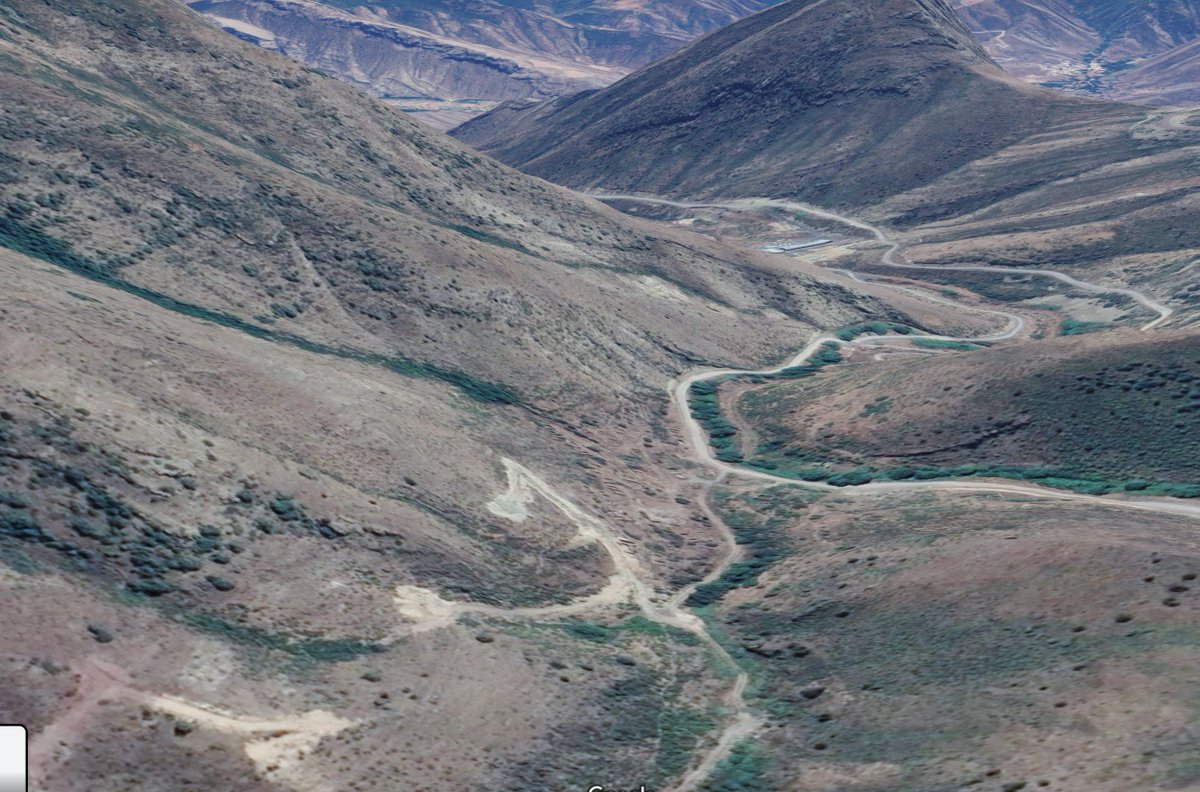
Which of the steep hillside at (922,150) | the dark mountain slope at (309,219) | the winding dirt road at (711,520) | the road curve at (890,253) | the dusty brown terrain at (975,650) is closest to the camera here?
the dusty brown terrain at (975,650)

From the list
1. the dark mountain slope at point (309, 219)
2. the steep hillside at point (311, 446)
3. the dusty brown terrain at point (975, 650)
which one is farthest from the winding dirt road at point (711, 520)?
the dark mountain slope at point (309, 219)

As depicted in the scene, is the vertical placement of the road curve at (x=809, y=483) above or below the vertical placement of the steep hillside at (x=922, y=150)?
below

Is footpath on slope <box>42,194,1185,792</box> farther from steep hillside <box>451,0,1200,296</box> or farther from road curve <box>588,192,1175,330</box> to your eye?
steep hillside <box>451,0,1200,296</box>

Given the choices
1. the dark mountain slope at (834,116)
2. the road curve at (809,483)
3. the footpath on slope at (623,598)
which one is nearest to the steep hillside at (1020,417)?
the road curve at (809,483)

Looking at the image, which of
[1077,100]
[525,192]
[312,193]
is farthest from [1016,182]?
[312,193]

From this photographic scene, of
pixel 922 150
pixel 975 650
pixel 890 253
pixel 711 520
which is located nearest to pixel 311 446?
pixel 711 520

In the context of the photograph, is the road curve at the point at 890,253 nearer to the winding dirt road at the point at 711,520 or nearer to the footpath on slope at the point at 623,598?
the winding dirt road at the point at 711,520

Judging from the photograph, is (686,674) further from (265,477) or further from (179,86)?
(179,86)

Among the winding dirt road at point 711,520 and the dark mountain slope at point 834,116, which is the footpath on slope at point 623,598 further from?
the dark mountain slope at point 834,116

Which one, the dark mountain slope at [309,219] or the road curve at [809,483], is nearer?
the road curve at [809,483]

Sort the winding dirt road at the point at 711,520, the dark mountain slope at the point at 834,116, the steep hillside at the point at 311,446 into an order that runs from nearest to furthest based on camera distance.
→ 1. the steep hillside at the point at 311,446
2. the winding dirt road at the point at 711,520
3. the dark mountain slope at the point at 834,116

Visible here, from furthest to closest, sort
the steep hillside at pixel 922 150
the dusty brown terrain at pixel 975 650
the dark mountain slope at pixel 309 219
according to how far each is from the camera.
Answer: the steep hillside at pixel 922 150 < the dark mountain slope at pixel 309 219 < the dusty brown terrain at pixel 975 650
